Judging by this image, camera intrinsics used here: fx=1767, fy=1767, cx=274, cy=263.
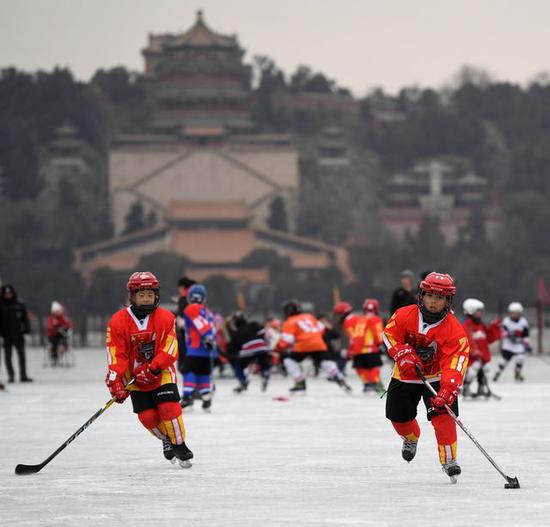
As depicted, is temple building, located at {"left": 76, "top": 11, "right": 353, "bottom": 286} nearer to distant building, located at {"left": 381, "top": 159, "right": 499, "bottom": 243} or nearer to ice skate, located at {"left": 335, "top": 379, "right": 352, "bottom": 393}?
distant building, located at {"left": 381, "top": 159, "right": 499, "bottom": 243}

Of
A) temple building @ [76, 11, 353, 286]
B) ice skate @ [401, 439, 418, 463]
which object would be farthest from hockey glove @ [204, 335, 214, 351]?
temple building @ [76, 11, 353, 286]

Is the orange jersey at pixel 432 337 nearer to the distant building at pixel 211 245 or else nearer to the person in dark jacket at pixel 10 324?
the person in dark jacket at pixel 10 324

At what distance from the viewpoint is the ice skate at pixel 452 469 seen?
27.0ft

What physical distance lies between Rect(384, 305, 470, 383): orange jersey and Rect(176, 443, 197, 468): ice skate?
1280 mm

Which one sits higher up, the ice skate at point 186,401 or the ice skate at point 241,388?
the ice skate at point 186,401

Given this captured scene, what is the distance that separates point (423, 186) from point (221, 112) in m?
18.3

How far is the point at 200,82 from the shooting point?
463 ft

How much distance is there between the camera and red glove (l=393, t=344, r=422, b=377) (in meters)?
8.48

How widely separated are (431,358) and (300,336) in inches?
354

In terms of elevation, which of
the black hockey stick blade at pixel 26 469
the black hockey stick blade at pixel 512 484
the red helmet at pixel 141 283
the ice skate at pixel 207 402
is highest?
the red helmet at pixel 141 283

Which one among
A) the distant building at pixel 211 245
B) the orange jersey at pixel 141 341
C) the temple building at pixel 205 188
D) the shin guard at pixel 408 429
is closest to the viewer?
the shin guard at pixel 408 429

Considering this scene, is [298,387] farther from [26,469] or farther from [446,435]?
[446,435]

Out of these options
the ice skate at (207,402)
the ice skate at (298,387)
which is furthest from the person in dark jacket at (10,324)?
the ice skate at (207,402)

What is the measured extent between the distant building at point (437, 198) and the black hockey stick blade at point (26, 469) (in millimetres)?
109439
